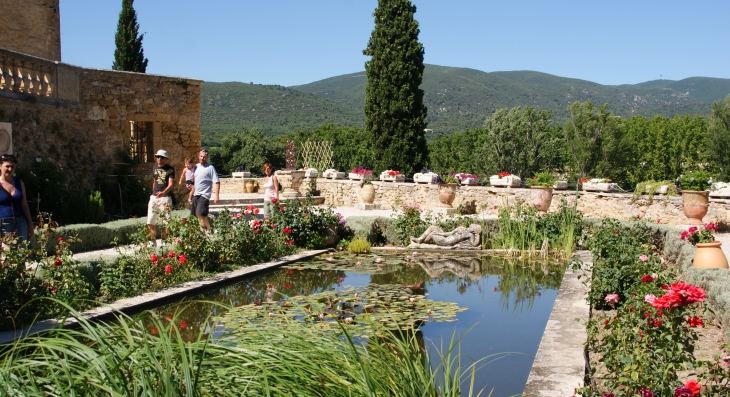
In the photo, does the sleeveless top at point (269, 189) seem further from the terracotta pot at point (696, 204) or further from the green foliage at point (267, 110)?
the green foliage at point (267, 110)

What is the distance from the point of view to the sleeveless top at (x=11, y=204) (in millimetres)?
6609

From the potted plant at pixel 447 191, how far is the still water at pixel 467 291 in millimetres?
5014

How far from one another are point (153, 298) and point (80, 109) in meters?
6.67

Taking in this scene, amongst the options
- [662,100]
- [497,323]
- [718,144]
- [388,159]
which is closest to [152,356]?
[497,323]

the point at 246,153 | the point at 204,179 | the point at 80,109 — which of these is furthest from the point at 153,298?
the point at 246,153

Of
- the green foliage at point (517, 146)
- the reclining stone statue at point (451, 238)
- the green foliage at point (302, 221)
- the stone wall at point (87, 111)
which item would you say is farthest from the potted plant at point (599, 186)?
the green foliage at point (517, 146)

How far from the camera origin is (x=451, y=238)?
11234 millimetres

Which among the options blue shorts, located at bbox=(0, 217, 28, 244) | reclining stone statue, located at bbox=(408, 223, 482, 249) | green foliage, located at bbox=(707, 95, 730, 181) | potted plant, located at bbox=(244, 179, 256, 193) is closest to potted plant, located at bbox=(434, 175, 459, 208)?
reclining stone statue, located at bbox=(408, 223, 482, 249)

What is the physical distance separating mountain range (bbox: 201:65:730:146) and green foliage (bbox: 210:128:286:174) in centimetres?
925

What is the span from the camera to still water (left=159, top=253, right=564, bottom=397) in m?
5.59

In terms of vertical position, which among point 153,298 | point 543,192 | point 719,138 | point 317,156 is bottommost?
point 153,298

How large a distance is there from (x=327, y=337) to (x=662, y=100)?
159411 mm

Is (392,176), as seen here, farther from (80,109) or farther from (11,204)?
(11,204)

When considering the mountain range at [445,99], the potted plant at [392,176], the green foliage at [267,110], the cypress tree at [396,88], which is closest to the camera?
the potted plant at [392,176]
